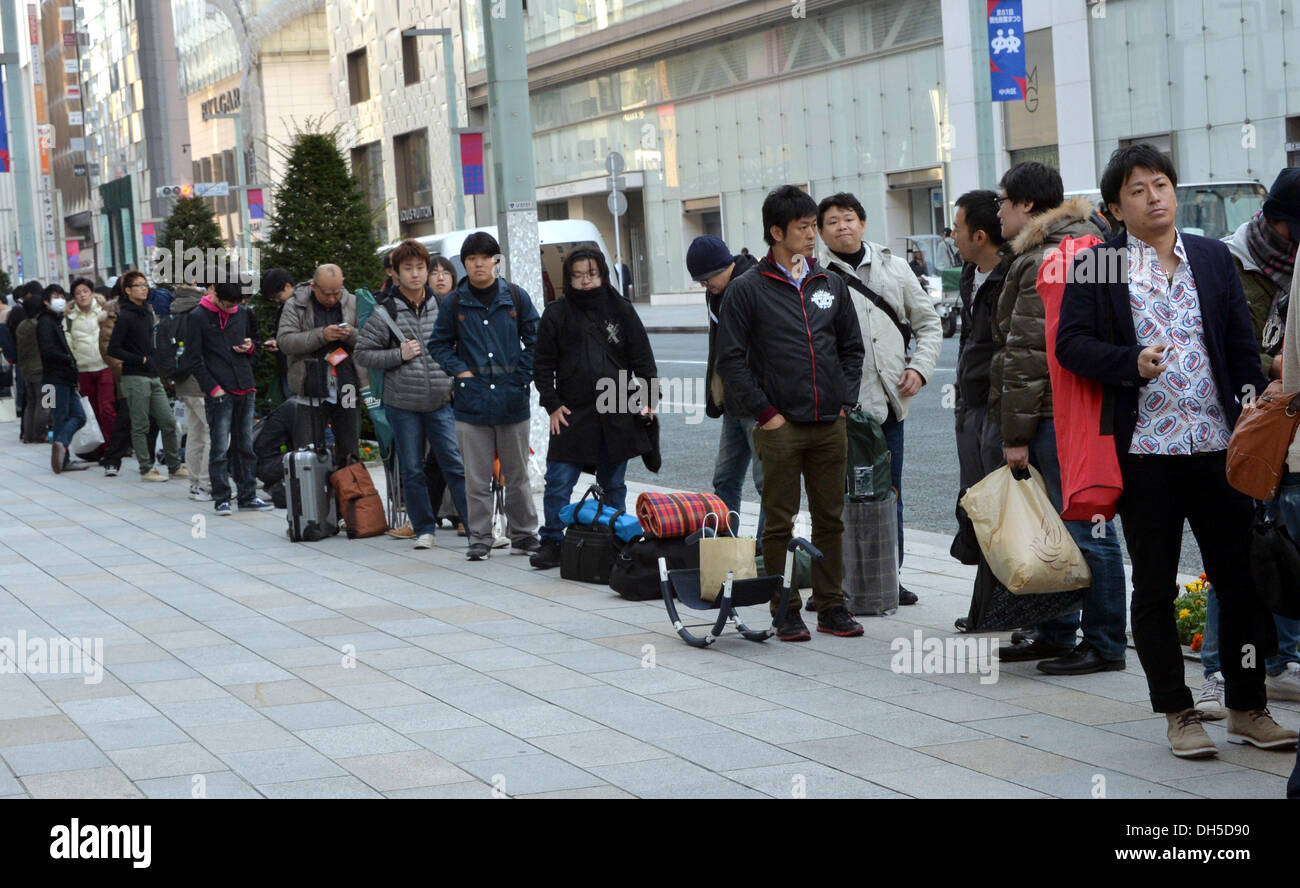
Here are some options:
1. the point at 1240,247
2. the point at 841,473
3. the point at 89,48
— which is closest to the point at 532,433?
the point at 841,473

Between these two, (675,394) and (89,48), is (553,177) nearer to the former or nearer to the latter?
(675,394)

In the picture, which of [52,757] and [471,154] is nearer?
[52,757]

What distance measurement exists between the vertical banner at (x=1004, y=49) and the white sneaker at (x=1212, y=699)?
56.8 ft

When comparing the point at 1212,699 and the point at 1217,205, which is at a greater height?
the point at 1217,205

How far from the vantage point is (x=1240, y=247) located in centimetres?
586

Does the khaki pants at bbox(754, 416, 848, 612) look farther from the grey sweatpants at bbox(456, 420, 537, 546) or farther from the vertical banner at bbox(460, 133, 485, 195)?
the vertical banner at bbox(460, 133, 485, 195)

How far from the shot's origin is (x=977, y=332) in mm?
6961

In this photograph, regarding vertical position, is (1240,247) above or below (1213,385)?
above

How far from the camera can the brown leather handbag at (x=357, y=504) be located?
37.9 ft

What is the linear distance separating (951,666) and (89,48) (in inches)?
3546

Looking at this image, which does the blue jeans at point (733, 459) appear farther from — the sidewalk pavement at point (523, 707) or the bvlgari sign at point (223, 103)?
the bvlgari sign at point (223, 103)

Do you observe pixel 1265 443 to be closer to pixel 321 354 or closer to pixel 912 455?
pixel 321 354

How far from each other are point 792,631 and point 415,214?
53.5m

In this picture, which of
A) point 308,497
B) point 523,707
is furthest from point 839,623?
point 308,497
